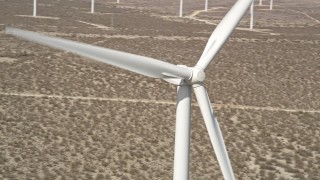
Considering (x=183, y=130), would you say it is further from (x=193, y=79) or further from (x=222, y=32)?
(x=222, y=32)

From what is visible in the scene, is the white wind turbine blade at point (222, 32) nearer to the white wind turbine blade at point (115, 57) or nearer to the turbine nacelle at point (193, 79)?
the turbine nacelle at point (193, 79)

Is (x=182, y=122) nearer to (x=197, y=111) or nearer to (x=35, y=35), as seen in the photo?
(x=35, y=35)

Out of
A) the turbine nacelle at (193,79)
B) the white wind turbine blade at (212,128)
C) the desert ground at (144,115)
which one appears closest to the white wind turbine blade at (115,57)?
the turbine nacelle at (193,79)

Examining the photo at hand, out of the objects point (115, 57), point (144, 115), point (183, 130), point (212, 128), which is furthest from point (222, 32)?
point (144, 115)

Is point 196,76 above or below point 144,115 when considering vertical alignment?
above

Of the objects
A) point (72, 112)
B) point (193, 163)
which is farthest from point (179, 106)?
point (72, 112)
